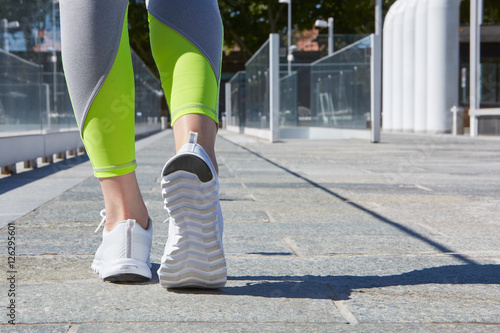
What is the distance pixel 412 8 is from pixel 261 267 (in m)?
22.1

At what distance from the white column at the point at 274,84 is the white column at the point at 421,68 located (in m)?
7.10

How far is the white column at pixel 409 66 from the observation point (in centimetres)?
2217

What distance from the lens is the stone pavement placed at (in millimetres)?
1545

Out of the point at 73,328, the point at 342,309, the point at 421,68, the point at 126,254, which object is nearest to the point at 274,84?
the point at 421,68

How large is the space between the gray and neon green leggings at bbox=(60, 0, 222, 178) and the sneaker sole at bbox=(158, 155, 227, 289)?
10.0 inches

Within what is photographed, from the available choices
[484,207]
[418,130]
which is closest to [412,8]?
[418,130]

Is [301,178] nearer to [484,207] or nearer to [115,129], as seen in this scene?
[484,207]

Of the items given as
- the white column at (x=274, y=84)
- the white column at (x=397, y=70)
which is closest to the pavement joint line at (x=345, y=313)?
the white column at (x=274, y=84)

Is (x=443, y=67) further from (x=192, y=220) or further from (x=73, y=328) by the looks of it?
(x=73, y=328)

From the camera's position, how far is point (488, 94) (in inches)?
1067

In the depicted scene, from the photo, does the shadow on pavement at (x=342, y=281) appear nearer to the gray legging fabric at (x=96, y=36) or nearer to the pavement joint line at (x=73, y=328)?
the pavement joint line at (x=73, y=328)

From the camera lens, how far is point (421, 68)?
21422 mm

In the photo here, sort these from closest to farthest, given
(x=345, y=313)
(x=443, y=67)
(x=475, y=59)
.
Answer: (x=345, y=313) → (x=475, y=59) → (x=443, y=67)

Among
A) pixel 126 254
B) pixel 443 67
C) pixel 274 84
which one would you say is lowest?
pixel 126 254
